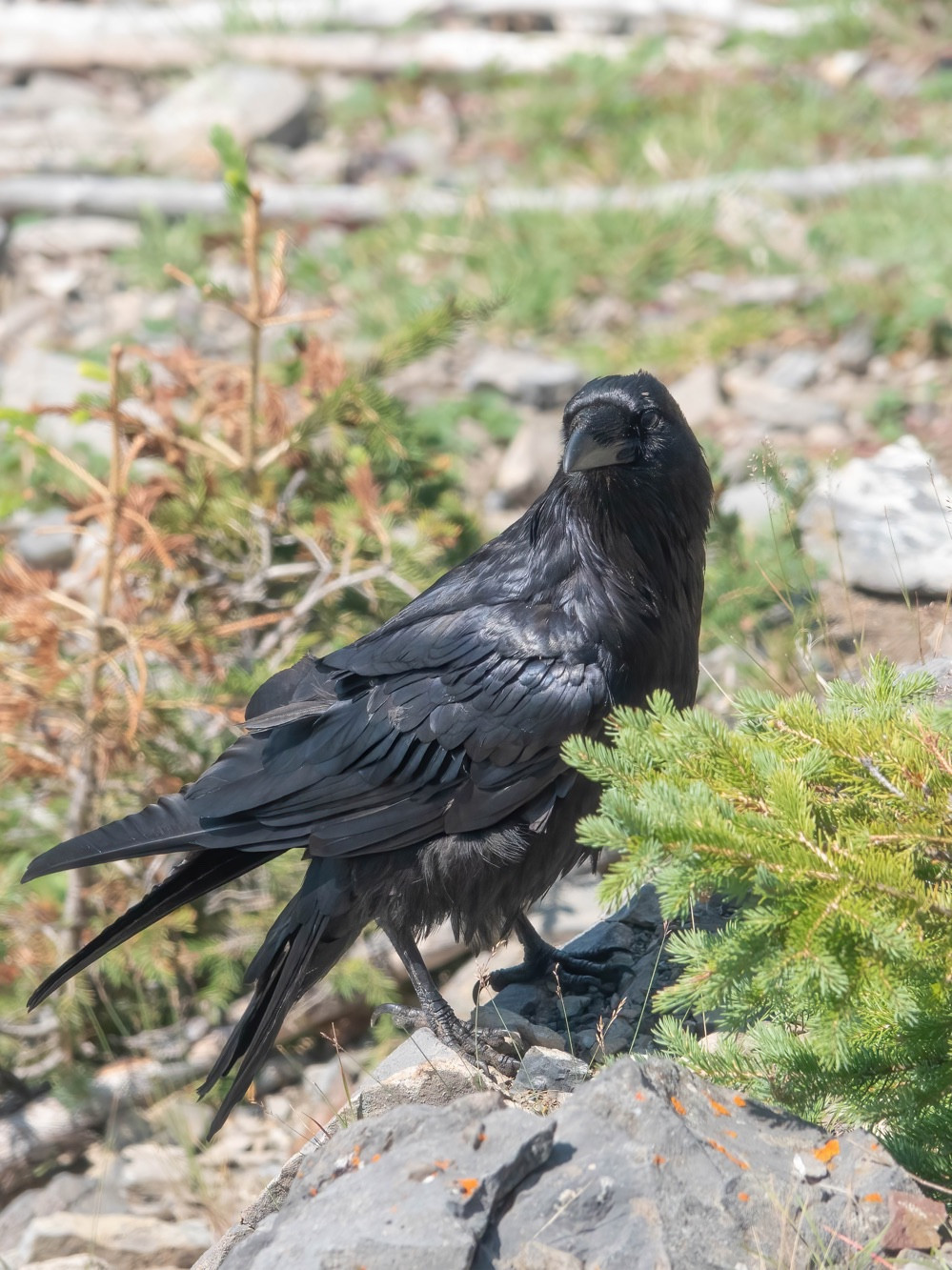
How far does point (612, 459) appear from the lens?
3.48 metres

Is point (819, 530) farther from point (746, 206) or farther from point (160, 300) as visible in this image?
point (160, 300)

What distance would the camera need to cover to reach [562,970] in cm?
386

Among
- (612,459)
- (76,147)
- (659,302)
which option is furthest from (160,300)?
(612,459)

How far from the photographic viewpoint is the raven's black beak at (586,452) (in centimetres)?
343

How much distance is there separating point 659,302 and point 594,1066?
6.63 metres

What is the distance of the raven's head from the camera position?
11.3 ft

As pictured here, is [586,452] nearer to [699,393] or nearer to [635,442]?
[635,442]

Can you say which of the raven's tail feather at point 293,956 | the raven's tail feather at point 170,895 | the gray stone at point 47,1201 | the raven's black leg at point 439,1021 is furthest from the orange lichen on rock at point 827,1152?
the gray stone at point 47,1201

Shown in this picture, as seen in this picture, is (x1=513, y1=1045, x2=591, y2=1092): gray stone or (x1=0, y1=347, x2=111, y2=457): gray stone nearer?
(x1=513, y1=1045, x2=591, y2=1092): gray stone

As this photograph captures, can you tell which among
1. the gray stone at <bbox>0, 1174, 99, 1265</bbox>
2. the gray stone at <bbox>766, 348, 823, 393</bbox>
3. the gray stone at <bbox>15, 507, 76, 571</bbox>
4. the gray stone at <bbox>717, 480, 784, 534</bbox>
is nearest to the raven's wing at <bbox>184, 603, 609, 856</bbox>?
the gray stone at <bbox>0, 1174, 99, 1265</bbox>

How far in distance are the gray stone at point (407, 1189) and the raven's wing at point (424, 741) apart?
0.98 metres

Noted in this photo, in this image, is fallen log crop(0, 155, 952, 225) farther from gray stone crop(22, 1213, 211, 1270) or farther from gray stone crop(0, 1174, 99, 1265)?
gray stone crop(22, 1213, 211, 1270)

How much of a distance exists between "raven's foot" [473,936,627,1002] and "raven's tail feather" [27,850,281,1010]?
0.74 m

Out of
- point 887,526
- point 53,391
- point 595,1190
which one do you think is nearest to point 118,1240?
point 595,1190
